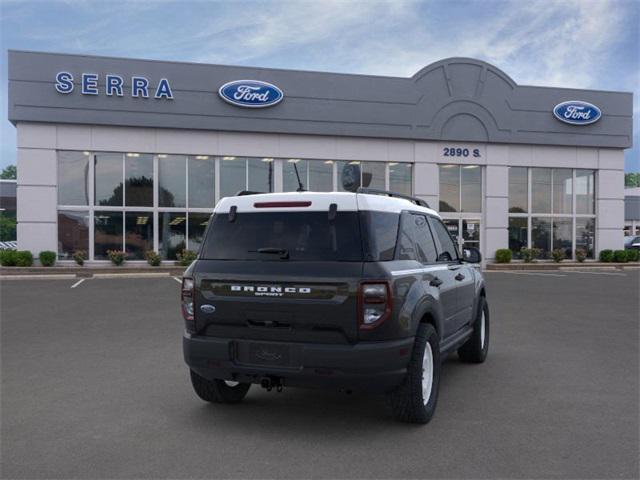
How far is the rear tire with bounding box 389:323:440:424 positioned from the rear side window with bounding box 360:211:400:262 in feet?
2.52

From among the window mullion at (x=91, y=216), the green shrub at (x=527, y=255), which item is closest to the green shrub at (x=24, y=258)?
the window mullion at (x=91, y=216)

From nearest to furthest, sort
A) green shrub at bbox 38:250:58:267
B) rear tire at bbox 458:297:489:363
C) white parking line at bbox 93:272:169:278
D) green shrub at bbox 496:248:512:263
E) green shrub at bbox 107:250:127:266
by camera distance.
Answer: rear tire at bbox 458:297:489:363
white parking line at bbox 93:272:169:278
green shrub at bbox 38:250:58:267
green shrub at bbox 107:250:127:266
green shrub at bbox 496:248:512:263

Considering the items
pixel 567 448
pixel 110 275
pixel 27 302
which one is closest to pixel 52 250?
pixel 110 275

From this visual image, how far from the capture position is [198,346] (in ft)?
15.2

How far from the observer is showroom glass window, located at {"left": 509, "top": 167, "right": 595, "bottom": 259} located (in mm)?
27422

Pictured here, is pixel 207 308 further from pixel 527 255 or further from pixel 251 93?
pixel 527 255

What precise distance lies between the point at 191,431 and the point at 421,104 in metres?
23.4

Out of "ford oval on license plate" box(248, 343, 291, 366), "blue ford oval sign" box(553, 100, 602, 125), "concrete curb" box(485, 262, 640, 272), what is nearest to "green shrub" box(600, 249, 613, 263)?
"concrete curb" box(485, 262, 640, 272)

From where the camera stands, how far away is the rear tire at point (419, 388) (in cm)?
459

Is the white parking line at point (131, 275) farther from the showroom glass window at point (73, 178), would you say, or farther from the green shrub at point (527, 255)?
the green shrub at point (527, 255)

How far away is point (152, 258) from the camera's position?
22750 millimetres

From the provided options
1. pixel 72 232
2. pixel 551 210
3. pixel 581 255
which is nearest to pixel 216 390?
pixel 72 232

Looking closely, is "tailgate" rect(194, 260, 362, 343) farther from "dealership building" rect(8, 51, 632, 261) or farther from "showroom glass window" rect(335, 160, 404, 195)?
"showroom glass window" rect(335, 160, 404, 195)

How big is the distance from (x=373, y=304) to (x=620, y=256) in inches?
1083
